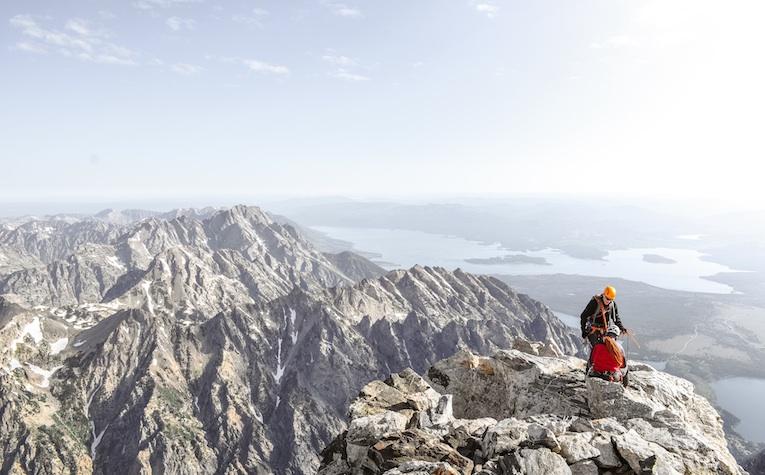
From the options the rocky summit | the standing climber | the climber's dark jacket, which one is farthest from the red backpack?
the climber's dark jacket

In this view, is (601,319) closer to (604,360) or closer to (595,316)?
(595,316)

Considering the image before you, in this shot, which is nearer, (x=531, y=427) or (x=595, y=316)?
(x=531, y=427)

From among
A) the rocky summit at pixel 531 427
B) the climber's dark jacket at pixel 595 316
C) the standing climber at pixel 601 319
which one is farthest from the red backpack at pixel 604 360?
the climber's dark jacket at pixel 595 316

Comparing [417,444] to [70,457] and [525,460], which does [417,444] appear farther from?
[70,457]

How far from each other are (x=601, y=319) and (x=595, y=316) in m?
0.35

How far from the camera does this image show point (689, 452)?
53.0ft

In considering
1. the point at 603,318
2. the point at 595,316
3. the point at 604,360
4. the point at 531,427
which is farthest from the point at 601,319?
the point at 531,427

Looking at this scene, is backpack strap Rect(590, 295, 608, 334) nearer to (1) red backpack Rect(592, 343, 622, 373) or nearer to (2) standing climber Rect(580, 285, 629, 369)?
(2) standing climber Rect(580, 285, 629, 369)

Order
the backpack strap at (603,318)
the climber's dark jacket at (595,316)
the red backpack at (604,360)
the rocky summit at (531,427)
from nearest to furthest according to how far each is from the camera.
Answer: the rocky summit at (531,427) → the backpack strap at (603,318) → the climber's dark jacket at (595,316) → the red backpack at (604,360)

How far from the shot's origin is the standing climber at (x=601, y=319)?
21.3 m

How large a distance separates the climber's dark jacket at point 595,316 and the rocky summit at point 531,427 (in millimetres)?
3043

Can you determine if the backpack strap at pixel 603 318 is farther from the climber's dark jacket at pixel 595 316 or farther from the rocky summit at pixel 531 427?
the rocky summit at pixel 531 427

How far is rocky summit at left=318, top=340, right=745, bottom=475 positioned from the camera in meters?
14.8

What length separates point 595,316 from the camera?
21.8 m
